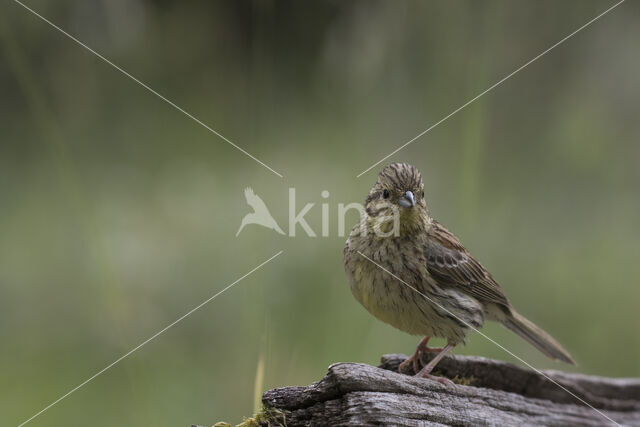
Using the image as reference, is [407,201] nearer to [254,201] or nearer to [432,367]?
[432,367]

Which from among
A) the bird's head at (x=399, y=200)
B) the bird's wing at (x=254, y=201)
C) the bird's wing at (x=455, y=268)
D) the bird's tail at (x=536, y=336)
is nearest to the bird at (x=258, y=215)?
the bird's wing at (x=254, y=201)

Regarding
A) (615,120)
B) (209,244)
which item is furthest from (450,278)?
(615,120)

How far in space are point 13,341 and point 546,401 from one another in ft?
11.5

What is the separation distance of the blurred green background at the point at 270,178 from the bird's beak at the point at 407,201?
21.3 inches

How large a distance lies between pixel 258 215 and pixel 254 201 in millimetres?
369

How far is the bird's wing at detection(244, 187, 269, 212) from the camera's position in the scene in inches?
204

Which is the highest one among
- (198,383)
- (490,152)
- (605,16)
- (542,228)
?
(605,16)

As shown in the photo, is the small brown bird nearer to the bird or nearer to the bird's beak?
the bird's beak

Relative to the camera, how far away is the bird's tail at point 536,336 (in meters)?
4.31

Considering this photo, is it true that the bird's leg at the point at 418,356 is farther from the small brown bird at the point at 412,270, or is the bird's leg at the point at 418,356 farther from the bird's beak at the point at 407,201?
the bird's beak at the point at 407,201

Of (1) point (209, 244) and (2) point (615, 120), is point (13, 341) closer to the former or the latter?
(1) point (209, 244)

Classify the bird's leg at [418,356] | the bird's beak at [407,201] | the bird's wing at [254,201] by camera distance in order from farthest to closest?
the bird's wing at [254,201] < the bird's leg at [418,356] < the bird's beak at [407,201]

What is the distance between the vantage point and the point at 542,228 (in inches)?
239

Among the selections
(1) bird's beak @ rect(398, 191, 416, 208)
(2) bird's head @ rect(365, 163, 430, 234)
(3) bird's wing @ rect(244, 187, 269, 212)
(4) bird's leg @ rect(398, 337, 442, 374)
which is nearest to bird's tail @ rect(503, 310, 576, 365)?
(4) bird's leg @ rect(398, 337, 442, 374)
